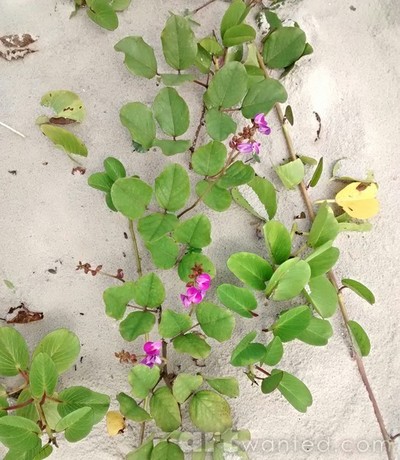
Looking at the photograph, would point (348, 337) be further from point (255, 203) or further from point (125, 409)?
point (125, 409)

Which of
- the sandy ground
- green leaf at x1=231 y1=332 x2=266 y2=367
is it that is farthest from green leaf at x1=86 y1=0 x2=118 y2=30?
green leaf at x1=231 y1=332 x2=266 y2=367

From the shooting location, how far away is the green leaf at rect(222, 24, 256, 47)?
4.30ft

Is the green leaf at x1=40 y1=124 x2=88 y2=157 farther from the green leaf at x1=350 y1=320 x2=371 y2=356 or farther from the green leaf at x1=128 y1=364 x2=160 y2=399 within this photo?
the green leaf at x1=350 y1=320 x2=371 y2=356

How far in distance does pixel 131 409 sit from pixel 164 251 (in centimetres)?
31

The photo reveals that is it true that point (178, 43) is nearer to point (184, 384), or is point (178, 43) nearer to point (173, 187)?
point (173, 187)

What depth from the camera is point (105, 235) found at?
1.35 meters

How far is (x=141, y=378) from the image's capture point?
1.21m

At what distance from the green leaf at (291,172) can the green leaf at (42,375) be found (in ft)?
1.98

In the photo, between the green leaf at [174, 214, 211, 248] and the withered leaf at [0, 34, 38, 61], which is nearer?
the green leaf at [174, 214, 211, 248]

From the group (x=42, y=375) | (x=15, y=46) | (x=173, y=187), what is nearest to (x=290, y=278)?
(x=173, y=187)

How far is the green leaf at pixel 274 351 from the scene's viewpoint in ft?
3.91

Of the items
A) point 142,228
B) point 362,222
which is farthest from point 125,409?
point 362,222

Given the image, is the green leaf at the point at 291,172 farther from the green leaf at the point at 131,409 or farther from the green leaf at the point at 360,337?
the green leaf at the point at 131,409

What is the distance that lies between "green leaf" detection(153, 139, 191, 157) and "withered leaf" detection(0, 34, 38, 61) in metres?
0.37
